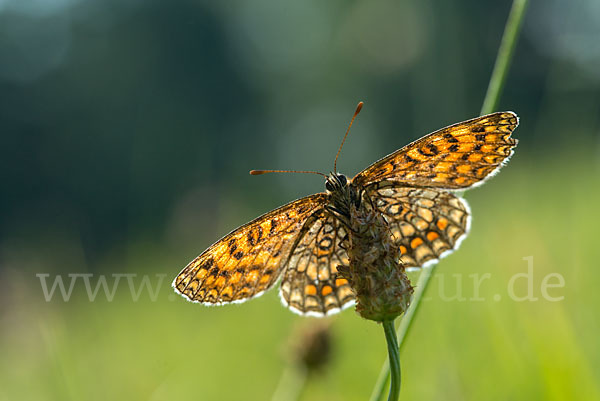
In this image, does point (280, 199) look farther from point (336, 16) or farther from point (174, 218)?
point (336, 16)

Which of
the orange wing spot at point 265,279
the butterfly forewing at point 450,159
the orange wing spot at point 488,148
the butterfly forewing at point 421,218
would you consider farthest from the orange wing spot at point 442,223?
the orange wing spot at point 265,279

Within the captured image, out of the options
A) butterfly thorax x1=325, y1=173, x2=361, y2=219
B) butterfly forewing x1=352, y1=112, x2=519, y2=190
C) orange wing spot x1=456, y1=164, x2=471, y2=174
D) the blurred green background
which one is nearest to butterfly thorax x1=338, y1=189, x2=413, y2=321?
butterfly thorax x1=325, y1=173, x2=361, y2=219

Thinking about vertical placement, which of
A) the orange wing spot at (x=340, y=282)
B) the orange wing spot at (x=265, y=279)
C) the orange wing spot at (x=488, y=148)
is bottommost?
the orange wing spot at (x=340, y=282)

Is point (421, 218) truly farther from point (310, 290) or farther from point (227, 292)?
point (227, 292)

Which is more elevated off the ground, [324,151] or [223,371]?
[324,151]

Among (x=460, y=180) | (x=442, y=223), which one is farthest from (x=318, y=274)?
(x=460, y=180)

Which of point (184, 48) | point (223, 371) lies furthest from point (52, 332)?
point (184, 48)

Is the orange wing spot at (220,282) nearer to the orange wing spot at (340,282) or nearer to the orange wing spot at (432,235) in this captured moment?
the orange wing spot at (340,282)
